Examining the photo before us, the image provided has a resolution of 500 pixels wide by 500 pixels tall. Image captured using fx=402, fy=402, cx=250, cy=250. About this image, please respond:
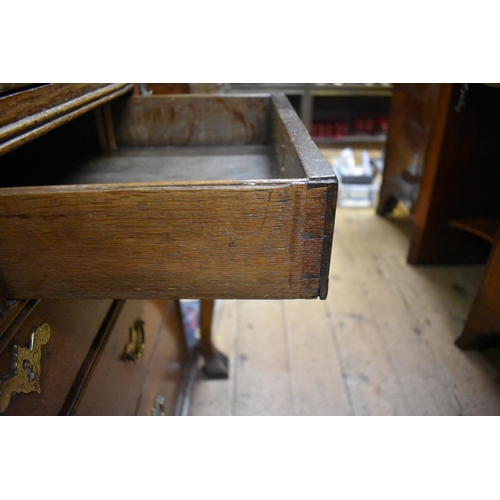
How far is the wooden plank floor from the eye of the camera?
1135mm

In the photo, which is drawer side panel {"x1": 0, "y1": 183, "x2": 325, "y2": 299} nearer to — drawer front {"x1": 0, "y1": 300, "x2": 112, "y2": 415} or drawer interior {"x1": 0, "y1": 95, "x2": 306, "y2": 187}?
drawer front {"x1": 0, "y1": 300, "x2": 112, "y2": 415}

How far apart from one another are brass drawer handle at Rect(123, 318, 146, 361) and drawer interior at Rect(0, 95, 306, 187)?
0.30 meters

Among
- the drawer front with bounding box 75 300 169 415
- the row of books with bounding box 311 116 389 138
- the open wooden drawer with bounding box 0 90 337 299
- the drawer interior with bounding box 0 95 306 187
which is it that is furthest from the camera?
the row of books with bounding box 311 116 389 138

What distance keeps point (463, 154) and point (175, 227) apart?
1357 millimetres

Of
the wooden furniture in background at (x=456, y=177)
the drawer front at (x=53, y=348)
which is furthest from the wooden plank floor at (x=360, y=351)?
the drawer front at (x=53, y=348)

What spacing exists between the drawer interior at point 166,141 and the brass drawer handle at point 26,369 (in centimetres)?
32

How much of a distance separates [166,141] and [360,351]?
0.89 m

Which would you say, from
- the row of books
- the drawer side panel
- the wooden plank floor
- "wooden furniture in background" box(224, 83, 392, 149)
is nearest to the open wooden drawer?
the drawer side panel

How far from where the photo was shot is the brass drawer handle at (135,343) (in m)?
0.76

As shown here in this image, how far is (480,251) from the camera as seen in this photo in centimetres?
167

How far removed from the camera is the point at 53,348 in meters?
0.55

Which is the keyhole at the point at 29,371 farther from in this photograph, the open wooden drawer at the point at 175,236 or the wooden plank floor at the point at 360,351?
the wooden plank floor at the point at 360,351

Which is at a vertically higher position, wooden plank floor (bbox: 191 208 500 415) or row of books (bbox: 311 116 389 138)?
row of books (bbox: 311 116 389 138)

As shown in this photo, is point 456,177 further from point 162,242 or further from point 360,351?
point 162,242
